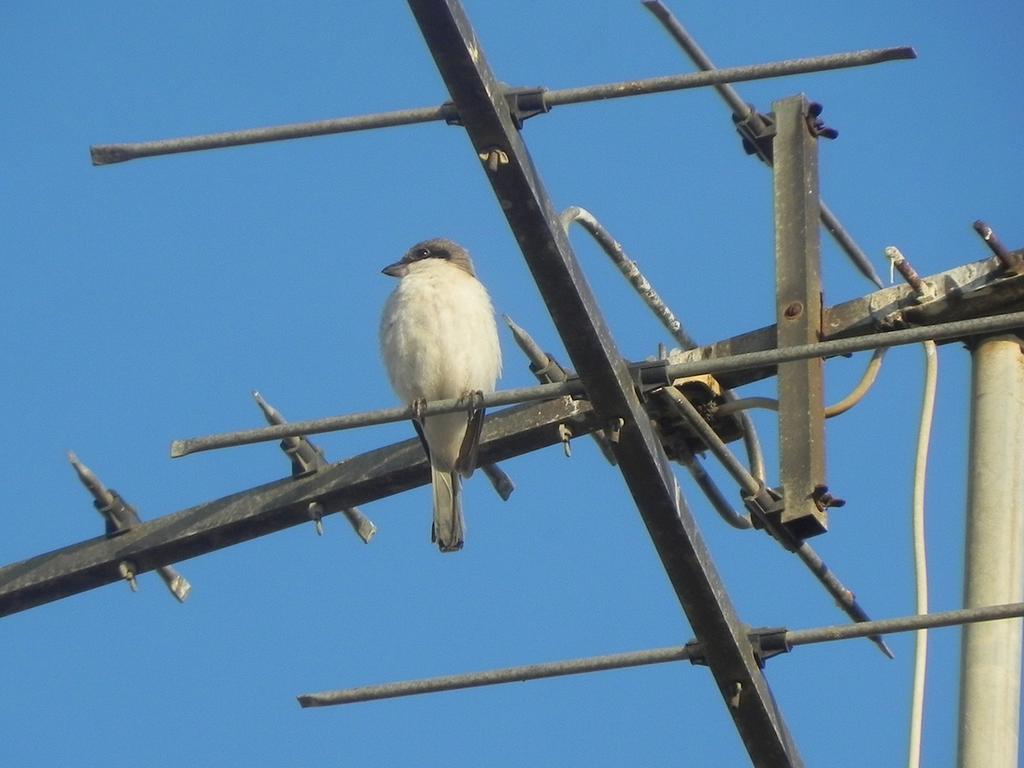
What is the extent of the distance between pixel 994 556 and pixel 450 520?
318 centimetres

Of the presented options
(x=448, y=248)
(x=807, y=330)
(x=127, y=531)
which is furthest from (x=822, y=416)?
(x=448, y=248)

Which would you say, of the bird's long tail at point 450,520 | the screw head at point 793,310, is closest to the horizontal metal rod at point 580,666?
the screw head at point 793,310

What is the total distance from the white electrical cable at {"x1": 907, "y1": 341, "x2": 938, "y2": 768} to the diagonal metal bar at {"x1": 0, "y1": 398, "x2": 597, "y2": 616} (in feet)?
3.68

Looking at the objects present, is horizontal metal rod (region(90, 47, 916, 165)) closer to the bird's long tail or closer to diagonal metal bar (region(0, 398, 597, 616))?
diagonal metal bar (region(0, 398, 597, 616))

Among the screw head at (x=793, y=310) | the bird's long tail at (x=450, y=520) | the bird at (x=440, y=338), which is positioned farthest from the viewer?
the bird at (x=440, y=338)

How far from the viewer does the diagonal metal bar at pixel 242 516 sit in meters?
5.77

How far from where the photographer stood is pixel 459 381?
854 centimetres

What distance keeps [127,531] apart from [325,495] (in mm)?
683

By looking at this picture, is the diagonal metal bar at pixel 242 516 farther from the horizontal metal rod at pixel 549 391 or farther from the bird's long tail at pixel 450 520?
the bird's long tail at pixel 450 520

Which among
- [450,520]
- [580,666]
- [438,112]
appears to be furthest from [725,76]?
[450,520]

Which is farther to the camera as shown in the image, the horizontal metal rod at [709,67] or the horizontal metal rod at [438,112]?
the horizontal metal rod at [709,67]

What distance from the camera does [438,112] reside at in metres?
4.69

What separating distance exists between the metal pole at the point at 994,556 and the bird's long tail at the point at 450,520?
2.68 meters

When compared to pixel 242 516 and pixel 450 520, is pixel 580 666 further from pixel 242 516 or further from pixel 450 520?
pixel 450 520
